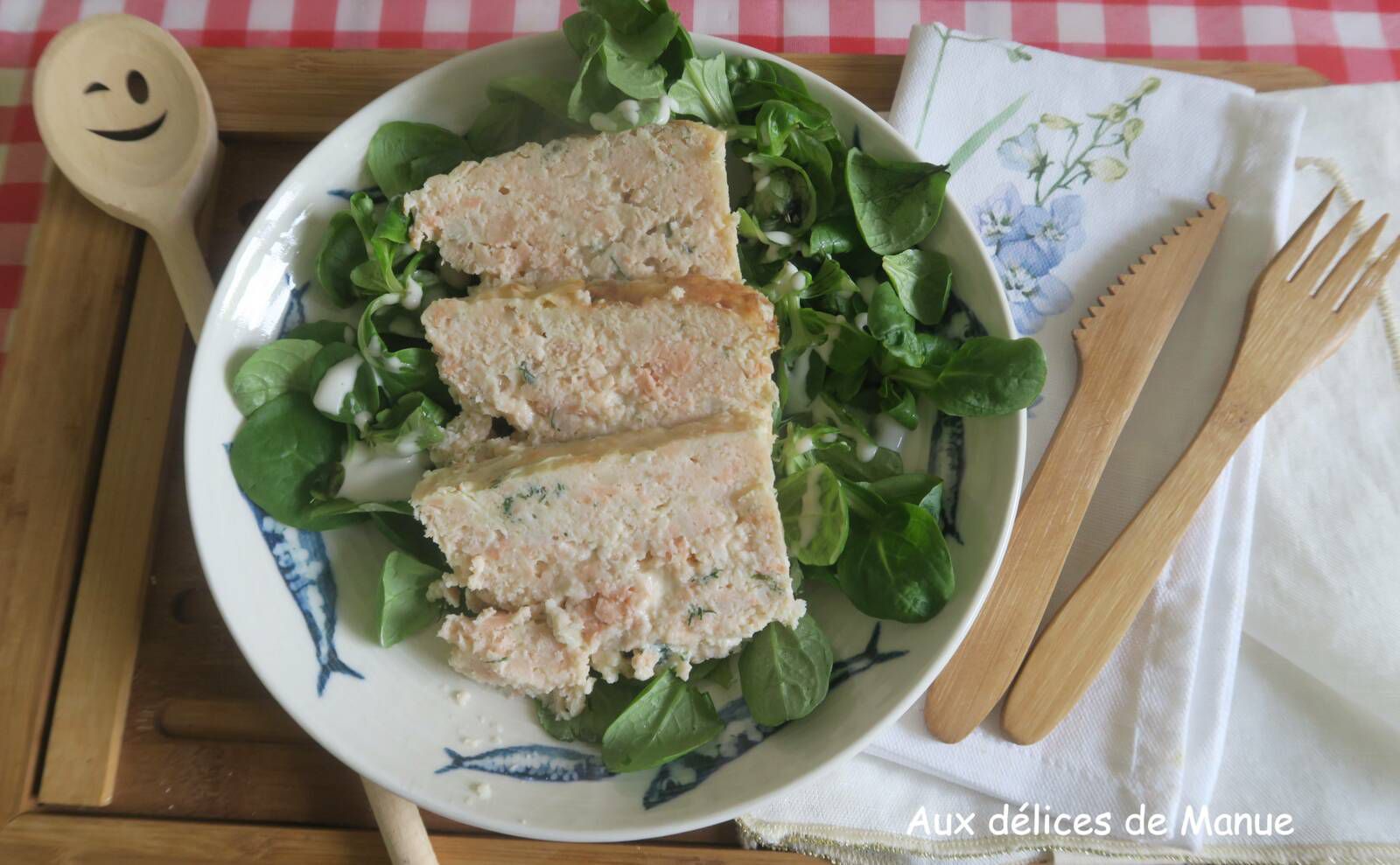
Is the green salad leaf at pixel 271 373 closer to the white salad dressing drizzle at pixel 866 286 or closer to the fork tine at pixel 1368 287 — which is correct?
the white salad dressing drizzle at pixel 866 286

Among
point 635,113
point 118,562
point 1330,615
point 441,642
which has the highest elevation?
point 635,113

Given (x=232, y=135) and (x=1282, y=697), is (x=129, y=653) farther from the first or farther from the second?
(x=1282, y=697)

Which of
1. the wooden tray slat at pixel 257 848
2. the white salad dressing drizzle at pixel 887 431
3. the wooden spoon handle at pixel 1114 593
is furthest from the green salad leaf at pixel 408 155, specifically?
the wooden spoon handle at pixel 1114 593

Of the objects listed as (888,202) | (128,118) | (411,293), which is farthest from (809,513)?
(128,118)

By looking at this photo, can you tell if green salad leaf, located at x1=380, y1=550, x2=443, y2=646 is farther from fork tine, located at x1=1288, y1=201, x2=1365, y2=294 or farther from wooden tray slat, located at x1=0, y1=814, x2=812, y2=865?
fork tine, located at x1=1288, y1=201, x2=1365, y2=294

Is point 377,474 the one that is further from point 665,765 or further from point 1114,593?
point 1114,593
